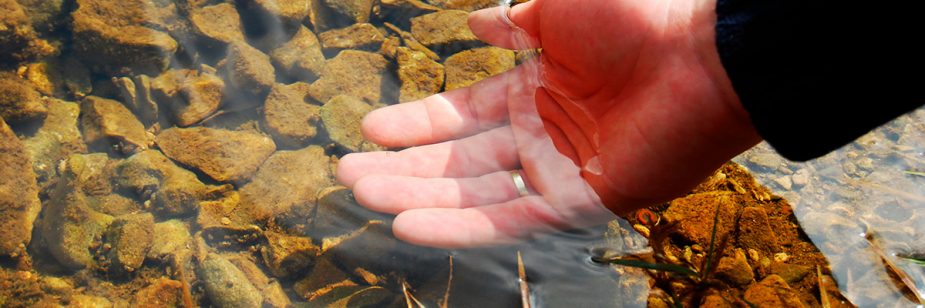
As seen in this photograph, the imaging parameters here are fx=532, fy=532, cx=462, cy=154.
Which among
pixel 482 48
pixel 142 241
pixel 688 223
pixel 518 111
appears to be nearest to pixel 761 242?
pixel 688 223

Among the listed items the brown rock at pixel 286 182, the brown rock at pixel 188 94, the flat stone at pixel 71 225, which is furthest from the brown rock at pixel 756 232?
the flat stone at pixel 71 225

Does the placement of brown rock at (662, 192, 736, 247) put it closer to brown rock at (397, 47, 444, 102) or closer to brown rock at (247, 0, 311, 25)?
brown rock at (397, 47, 444, 102)

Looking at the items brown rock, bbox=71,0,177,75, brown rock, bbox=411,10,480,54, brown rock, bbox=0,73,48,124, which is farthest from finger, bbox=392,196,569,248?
brown rock, bbox=0,73,48,124

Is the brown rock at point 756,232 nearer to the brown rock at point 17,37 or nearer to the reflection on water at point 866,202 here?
the reflection on water at point 866,202

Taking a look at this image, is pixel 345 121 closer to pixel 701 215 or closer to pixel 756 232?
pixel 701 215

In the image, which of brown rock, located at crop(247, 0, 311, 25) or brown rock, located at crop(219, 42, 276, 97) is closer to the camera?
brown rock, located at crop(219, 42, 276, 97)

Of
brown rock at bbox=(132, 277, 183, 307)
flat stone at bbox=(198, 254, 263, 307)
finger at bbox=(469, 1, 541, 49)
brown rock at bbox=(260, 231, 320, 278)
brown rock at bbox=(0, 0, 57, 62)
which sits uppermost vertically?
finger at bbox=(469, 1, 541, 49)
